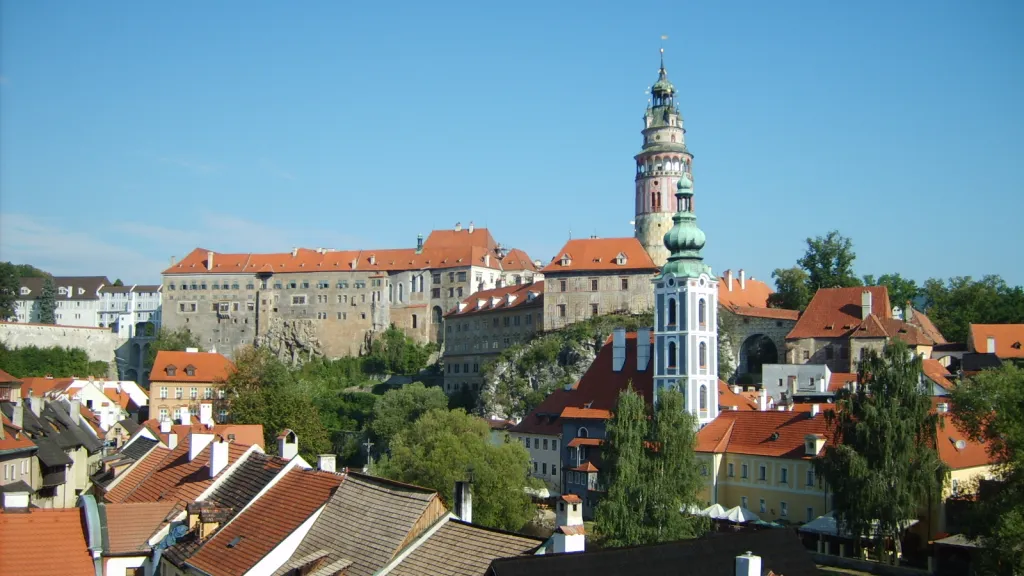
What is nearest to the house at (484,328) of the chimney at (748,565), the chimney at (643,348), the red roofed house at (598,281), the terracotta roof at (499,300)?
the terracotta roof at (499,300)

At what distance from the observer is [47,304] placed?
120625 millimetres

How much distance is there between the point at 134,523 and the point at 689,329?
Result: 112ft

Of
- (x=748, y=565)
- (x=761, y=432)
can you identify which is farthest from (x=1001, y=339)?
(x=748, y=565)

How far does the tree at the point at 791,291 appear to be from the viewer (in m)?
79.6

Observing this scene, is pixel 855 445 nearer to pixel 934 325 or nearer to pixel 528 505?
pixel 528 505

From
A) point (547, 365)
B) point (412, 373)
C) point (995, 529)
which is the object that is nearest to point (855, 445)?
point (995, 529)

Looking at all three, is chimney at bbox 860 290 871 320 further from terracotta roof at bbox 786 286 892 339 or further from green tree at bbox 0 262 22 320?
green tree at bbox 0 262 22 320

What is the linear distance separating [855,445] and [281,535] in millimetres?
21493

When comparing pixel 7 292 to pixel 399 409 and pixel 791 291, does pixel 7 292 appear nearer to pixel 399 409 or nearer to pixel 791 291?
pixel 399 409

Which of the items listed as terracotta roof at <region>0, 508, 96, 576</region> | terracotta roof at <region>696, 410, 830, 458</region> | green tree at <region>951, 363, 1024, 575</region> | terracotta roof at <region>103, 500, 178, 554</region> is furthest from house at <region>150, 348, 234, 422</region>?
terracotta roof at <region>0, 508, 96, 576</region>

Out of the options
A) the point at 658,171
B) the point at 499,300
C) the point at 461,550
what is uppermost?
the point at 658,171

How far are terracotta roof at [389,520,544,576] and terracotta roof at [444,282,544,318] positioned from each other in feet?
220

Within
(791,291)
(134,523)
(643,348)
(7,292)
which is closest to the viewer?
(134,523)

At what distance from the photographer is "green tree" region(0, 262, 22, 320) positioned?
352 ft
